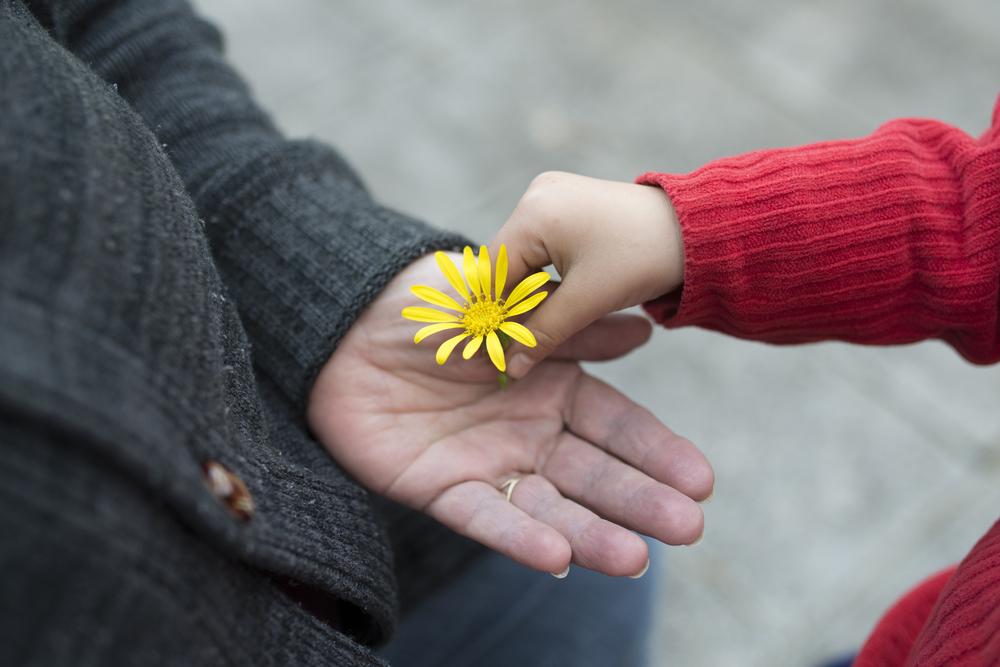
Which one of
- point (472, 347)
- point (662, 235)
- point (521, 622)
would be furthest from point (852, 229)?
point (521, 622)

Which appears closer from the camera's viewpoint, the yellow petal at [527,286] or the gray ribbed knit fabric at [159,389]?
the gray ribbed knit fabric at [159,389]

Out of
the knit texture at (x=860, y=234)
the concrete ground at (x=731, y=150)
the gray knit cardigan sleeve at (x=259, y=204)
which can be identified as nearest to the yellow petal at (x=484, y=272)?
the gray knit cardigan sleeve at (x=259, y=204)

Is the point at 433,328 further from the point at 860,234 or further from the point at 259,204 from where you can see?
the point at 860,234

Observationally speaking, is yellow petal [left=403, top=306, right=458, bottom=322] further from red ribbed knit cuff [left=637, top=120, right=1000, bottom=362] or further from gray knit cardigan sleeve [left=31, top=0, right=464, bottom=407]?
red ribbed knit cuff [left=637, top=120, right=1000, bottom=362]

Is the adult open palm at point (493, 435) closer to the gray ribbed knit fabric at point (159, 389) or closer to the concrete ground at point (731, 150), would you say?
the gray ribbed knit fabric at point (159, 389)

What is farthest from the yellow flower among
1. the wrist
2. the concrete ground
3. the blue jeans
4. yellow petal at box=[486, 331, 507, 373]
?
the concrete ground

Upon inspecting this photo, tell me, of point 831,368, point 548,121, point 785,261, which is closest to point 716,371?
point 831,368
